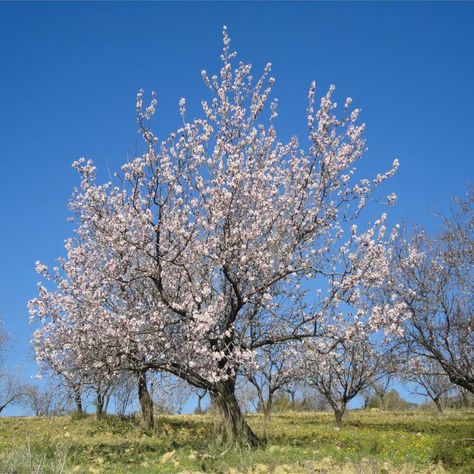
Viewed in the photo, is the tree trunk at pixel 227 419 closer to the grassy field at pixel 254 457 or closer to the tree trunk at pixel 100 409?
the grassy field at pixel 254 457

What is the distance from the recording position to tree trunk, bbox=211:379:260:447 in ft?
54.4

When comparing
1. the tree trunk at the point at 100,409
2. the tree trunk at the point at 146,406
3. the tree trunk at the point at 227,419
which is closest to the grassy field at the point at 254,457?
the tree trunk at the point at 227,419

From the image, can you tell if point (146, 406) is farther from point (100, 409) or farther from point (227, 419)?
point (227, 419)

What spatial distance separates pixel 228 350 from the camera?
1606 centimetres

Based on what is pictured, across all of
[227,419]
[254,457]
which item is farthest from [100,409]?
[254,457]

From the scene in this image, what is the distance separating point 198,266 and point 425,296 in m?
13.0

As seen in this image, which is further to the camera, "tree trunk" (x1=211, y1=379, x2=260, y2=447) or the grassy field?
"tree trunk" (x1=211, y1=379, x2=260, y2=447)

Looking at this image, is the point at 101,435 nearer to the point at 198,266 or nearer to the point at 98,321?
the point at 98,321

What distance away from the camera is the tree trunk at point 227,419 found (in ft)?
54.4

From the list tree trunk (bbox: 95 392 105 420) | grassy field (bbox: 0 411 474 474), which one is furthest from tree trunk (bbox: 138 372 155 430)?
tree trunk (bbox: 95 392 105 420)

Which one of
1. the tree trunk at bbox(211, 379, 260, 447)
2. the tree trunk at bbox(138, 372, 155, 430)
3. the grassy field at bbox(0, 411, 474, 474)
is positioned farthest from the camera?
the tree trunk at bbox(138, 372, 155, 430)

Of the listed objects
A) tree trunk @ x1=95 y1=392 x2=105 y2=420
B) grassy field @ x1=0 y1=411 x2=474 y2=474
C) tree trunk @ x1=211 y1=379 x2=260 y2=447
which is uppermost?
tree trunk @ x1=95 y1=392 x2=105 y2=420

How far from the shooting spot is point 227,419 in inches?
657

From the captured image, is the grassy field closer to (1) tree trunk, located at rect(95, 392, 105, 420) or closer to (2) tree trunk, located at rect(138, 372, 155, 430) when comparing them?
(2) tree trunk, located at rect(138, 372, 155, 430)
